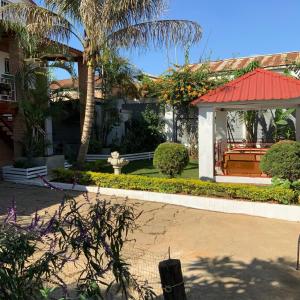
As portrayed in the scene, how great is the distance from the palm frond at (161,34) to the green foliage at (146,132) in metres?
8.04

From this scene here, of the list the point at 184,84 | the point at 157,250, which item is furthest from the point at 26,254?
the point at 184,84

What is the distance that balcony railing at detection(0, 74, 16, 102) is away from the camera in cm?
1490

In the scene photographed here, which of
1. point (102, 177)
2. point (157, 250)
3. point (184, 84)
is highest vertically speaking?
point (184, 84)

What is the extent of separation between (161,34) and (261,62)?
9.63m

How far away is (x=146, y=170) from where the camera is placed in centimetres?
1552

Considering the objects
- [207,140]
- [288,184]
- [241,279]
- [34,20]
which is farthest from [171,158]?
[34,20]

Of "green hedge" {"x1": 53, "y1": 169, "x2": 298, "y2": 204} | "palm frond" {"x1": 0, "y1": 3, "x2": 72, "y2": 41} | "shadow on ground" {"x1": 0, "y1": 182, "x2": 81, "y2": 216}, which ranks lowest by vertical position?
"shadow on ground" {"x1": 0, "y1": 182, "x2": 81, "y2": 216}

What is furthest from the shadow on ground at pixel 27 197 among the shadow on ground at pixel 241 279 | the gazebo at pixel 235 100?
the shadow on ground at pixel 241 279

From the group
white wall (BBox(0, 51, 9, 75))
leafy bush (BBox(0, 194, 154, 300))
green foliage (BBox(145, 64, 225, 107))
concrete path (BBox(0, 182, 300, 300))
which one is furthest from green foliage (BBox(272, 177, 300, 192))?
white wall (BBox(0, 51, 9, 75))

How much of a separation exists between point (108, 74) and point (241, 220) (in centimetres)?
1323

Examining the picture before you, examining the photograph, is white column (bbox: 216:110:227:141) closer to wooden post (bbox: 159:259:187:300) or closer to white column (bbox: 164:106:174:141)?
white column (bbox: 164:106:174:141)

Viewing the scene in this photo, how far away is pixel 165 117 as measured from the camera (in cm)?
2053

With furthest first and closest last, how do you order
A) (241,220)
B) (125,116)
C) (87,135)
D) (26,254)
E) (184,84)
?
(125,116) < (184,84) < (87,135) < (241,220) < (26,254)

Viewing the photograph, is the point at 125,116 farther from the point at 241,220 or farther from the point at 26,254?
the point at 26,254
